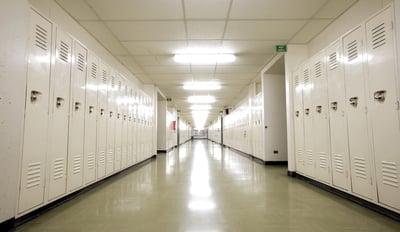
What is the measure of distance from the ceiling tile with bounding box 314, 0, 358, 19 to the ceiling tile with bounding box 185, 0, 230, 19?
1574mm

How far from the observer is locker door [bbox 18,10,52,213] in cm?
216

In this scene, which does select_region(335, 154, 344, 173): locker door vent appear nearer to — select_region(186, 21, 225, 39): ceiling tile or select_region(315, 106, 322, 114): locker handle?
select_region(315, 106, 322, 114): locker handle

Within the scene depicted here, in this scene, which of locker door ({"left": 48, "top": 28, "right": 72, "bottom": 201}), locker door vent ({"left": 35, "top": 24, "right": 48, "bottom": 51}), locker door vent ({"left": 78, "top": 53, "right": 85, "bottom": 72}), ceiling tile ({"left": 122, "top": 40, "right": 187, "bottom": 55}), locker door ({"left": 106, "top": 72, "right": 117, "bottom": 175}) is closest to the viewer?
locker door vent ({"left": 35, "top": 24, "right": 48, "bottom": 51})

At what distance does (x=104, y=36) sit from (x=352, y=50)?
4.29 metres

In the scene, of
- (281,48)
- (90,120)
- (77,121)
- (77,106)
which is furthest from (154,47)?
(281,48)

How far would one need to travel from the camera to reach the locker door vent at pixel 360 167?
8.61 feet

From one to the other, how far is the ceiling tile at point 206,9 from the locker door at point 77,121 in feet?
5.81

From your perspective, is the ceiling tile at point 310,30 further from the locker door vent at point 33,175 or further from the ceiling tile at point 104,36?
the locker door vent at point 33,175

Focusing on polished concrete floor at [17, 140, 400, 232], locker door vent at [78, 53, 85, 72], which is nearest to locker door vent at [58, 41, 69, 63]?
locker door vent at [78, 53, 85, 72]

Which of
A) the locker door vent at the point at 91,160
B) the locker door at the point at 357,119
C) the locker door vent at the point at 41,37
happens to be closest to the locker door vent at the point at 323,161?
the locker door at the point at 357,119

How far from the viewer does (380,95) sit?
2.37m

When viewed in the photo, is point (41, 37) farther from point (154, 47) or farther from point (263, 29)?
point (263, 29)

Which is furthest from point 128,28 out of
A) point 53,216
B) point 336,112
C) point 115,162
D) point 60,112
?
point 336,112

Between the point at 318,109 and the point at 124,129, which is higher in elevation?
the point at 318,109
